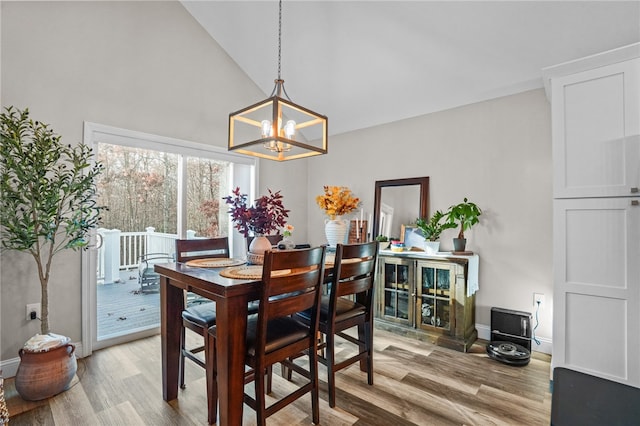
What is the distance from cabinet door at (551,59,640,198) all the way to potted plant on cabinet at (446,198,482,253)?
0.81m

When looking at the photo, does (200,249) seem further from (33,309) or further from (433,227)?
(433,227)

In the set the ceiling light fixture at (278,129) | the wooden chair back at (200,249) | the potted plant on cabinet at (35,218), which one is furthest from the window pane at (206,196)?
the ceiling light fixture at (278,129)

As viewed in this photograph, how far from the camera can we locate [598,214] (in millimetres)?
2023

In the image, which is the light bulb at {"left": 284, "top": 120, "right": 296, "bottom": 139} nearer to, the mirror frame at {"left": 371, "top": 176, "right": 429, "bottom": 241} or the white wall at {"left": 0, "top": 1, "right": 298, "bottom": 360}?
the white wall at {"left": 0, "top": 1, "right": 298, "bottom": 360}

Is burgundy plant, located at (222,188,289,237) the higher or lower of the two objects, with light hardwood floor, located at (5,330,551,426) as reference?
A: higher

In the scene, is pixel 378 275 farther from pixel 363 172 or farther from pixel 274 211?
pixel 274 211

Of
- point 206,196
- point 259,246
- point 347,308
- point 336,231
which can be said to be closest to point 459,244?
point 336,231

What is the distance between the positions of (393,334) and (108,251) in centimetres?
293

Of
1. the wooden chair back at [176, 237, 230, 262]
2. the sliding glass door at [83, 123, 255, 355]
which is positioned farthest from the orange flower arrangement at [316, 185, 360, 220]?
the wooden chair back at [176, 237, 230, 262]

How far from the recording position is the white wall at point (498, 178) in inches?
Result: 108

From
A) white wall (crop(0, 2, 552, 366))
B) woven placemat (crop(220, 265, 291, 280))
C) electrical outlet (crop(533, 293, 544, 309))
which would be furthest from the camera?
electrical outlet (crop(533, 293, 544, 309))

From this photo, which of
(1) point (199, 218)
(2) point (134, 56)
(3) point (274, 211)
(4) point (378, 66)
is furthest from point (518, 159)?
(2) point (134, 56)

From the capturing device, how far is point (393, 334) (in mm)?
3143

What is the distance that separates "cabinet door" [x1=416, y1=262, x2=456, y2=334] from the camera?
2.83 meters
